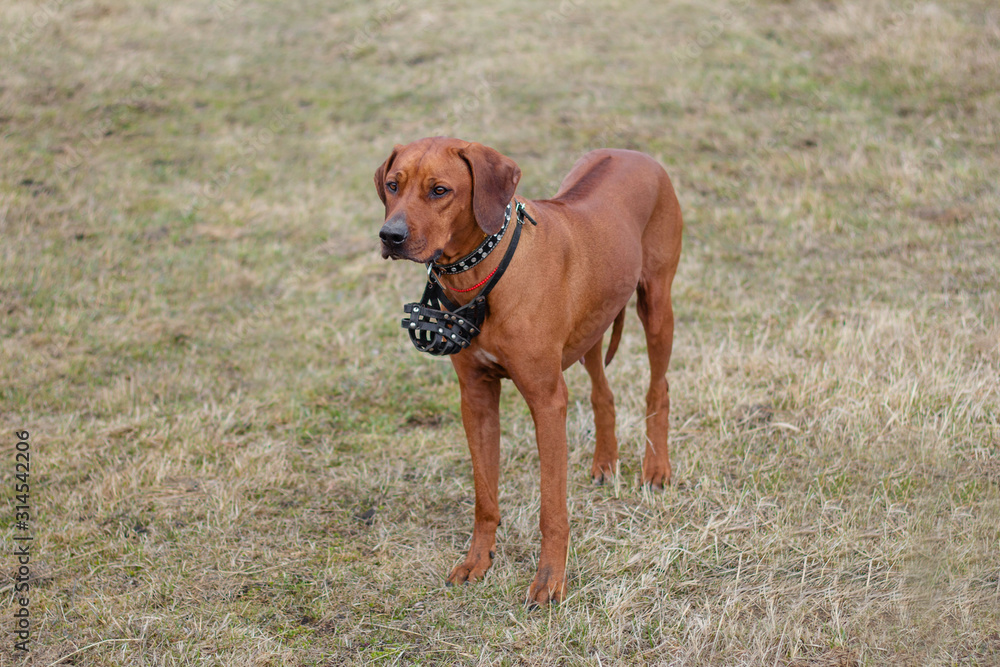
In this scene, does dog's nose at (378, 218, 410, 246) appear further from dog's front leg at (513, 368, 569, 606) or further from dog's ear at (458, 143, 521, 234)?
dog's front leg at (513, 368, 569, 606)

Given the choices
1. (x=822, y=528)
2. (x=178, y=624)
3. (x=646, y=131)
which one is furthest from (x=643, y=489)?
(x=646, y=131)

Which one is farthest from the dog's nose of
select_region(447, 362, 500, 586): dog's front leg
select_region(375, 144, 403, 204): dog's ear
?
select_region(447, 362, 500, 586): dog's front leg

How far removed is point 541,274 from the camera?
3.89 metres

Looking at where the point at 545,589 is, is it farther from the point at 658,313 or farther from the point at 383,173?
the point at 383,173

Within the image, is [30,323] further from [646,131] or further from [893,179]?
[893,179]

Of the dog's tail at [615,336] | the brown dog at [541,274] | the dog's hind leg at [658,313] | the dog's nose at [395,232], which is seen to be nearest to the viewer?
the dog's nose at [395,232]

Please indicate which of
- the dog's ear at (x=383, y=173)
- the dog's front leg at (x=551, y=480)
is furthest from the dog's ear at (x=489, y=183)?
the dog's front leg at (x=551, y=480)

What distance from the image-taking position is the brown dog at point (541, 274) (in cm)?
355

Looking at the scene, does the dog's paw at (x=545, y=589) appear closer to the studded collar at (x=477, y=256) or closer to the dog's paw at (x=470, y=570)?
the dog's paw at (x=470, y=570)

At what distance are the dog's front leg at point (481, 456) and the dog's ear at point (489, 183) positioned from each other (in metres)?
0.80

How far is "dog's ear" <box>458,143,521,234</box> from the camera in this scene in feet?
11.7

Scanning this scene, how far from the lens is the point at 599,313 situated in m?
4.29

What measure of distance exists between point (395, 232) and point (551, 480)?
58.5 inches

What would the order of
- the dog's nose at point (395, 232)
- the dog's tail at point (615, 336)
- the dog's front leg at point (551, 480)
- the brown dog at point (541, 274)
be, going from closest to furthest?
the dog's nose at point (395, 232) → the brown dog at point (541, 274) → the dog's front leg at point (551, 480) → the dog's tail at point (615, 336)
